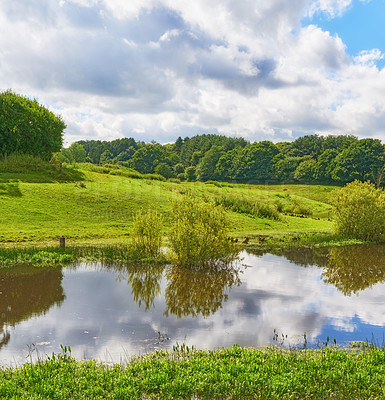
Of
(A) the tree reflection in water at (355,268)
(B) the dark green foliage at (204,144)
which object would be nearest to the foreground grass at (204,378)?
(A) the tree reflection in water at (355,268)

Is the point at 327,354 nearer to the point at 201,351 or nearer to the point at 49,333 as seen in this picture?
the point at 201,351

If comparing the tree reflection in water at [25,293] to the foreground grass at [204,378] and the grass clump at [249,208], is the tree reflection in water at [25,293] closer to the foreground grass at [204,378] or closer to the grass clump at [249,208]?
the foreground grass at [204,378]

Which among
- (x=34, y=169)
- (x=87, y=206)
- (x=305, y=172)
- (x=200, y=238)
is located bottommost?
(x=200, y=238)

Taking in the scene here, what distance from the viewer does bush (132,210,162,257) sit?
794 inches

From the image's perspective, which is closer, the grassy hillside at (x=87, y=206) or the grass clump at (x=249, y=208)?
the grassy hillside at (x=87, y=206)

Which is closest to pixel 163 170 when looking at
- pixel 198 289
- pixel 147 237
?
pixel 147 237

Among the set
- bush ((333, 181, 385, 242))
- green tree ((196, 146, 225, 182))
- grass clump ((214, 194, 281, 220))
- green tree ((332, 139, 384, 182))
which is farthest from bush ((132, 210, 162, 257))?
green tree ((196, 146, 225, 182))

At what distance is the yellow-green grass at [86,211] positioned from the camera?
26.1 m

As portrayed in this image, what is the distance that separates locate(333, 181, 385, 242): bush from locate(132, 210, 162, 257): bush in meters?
16.9

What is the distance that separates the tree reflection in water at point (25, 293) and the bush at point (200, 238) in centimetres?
590

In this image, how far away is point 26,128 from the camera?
165 ft

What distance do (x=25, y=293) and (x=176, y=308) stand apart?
5.96 m

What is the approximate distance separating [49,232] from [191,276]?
13.6 metres

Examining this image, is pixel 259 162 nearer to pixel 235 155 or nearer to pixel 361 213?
pixel 235 155
